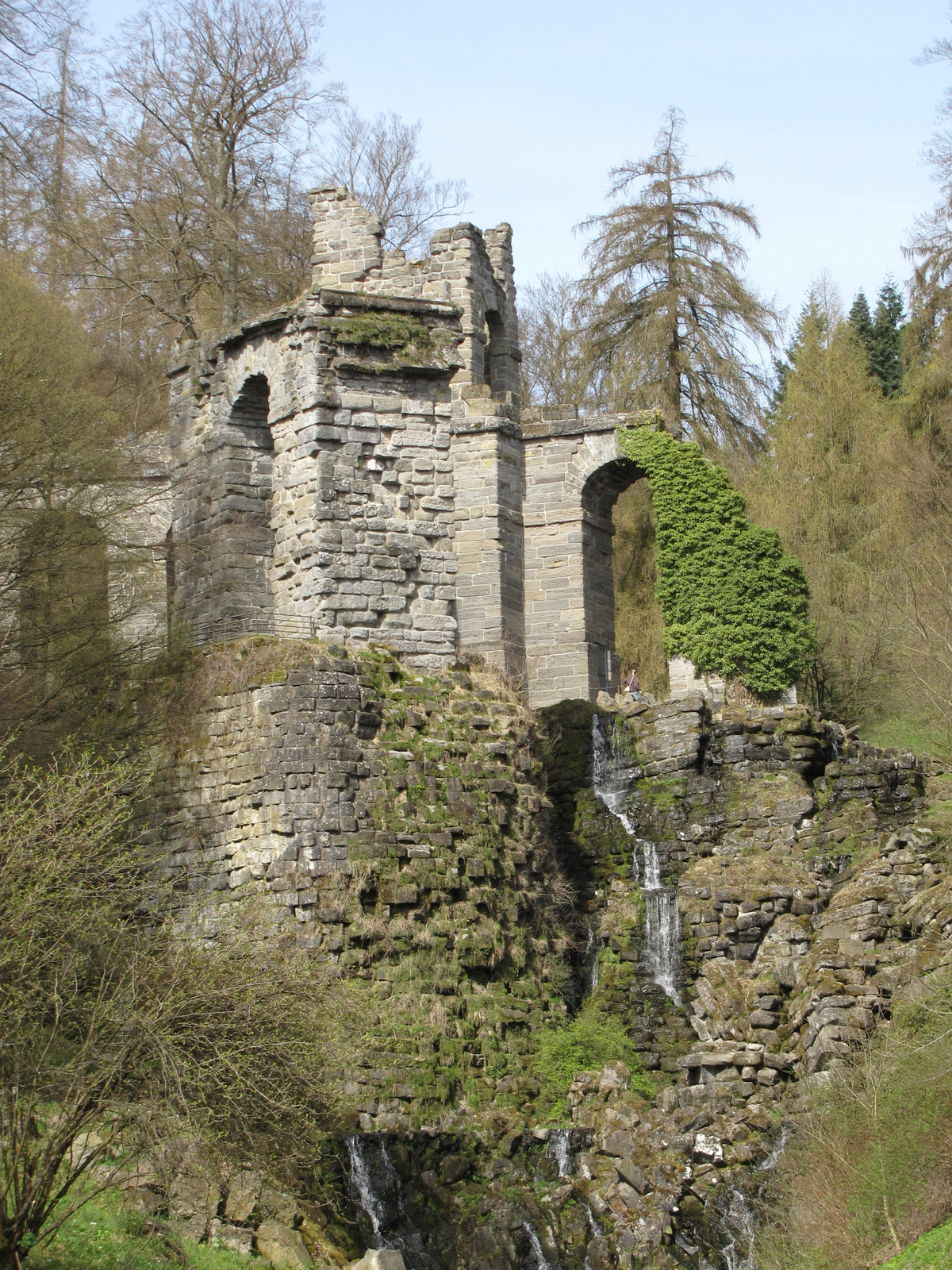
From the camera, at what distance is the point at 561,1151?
15844mm

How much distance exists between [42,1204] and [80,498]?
341 inches

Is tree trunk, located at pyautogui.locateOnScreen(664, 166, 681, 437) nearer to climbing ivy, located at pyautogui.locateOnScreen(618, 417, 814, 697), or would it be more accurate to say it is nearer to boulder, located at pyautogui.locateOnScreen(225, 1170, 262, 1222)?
climbing ivy, located at pyautogui.locateOnScreen(618, 417, 814, 697)

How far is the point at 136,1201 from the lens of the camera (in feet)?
41.8

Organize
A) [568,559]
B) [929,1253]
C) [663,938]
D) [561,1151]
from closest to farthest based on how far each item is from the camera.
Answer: [929,1253]
[561,1151]
[663,938]
[568,559]

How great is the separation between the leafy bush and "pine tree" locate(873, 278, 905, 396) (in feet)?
60.8

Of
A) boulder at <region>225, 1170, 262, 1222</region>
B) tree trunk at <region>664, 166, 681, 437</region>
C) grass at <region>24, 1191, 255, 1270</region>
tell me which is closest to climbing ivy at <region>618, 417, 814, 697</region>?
tree trunk at <region>664, 166, 681, 437</region>

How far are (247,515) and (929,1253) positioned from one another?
12.0 meters

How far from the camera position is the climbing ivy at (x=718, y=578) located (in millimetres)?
21578

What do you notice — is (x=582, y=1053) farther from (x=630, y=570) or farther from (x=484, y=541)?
(x=630, y=570)

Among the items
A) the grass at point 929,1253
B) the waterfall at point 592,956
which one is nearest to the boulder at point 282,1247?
the grass at point 929,1253

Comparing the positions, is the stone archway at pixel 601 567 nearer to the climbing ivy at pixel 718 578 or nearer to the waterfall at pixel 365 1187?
the climbing ivy at pixel 718 578

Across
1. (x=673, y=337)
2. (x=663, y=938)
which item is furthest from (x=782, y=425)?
(x=663, y=938)

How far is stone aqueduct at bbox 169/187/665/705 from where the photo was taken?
63.7ft

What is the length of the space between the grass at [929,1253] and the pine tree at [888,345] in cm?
2258
